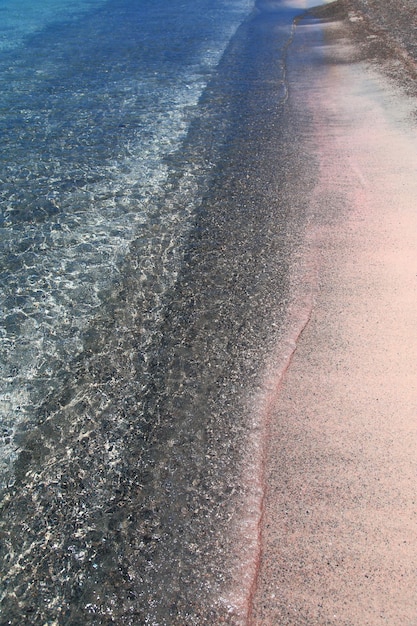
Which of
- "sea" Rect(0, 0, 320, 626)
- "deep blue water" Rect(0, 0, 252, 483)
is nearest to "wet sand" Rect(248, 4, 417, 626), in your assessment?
"sea" Rect(0, 0, 320, 626)

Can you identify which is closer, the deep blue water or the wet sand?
the wet sand

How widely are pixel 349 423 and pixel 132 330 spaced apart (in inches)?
140

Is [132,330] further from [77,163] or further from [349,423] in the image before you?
[77,163]

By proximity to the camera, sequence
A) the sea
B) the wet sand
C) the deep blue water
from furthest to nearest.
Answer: the deep blue water, the sea, the wet sand

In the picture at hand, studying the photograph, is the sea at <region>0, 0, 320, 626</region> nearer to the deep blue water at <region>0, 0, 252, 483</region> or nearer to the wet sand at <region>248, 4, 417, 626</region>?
the deep blue water at <region>0, 0, 252, 483</region>

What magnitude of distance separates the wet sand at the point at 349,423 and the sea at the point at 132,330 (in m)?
0.48

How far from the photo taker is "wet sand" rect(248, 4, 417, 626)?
4863mm

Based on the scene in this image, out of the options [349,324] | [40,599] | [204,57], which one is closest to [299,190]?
[349,324]

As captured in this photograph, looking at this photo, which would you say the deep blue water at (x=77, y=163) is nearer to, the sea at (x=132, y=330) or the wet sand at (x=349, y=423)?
the sea at (x=132, y=330)

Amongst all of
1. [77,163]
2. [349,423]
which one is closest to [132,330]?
[349,423]

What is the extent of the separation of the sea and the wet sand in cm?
48

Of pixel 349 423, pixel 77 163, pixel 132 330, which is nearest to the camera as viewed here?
pixel 349 423

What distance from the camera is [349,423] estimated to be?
6.28 m

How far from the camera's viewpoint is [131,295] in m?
8.73
